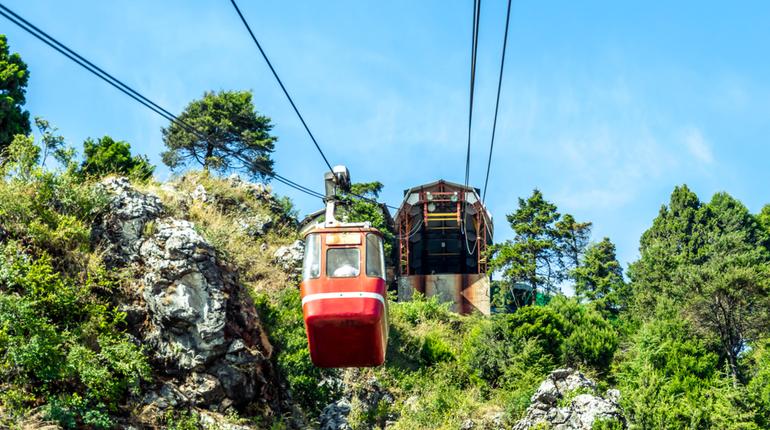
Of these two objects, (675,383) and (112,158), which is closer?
(675,383)

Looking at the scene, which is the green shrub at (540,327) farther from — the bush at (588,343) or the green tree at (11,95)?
the green tree at (11,95)

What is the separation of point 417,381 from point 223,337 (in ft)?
29.1

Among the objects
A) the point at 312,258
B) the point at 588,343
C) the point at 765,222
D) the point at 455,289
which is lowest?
the point at 588,343

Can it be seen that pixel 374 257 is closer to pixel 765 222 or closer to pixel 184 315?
pixel 184 315

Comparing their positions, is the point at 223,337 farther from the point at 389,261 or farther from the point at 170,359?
the point at 389,261

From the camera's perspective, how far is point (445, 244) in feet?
148

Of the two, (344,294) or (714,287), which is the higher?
(714,287)

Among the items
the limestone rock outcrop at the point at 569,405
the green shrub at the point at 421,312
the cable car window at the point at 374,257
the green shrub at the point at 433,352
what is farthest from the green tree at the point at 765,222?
the cable car window at the point at 374,257

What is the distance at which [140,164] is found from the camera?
33031 millimetres

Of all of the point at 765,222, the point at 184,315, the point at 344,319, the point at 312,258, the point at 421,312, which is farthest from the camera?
the point at 765,222

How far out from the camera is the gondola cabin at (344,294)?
46.5 ft

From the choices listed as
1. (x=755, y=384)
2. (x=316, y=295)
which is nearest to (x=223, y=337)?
(x=316, y=295)

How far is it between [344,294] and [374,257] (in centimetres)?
108

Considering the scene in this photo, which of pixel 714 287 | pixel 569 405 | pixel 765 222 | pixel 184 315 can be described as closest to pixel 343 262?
pixel 184 315
